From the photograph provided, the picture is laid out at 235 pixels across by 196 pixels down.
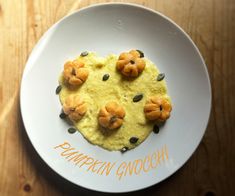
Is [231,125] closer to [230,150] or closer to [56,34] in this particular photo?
[230,150]

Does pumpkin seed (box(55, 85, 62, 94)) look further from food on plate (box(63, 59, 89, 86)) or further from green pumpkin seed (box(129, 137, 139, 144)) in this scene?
green pumpkin seed (box(129, 137, 139, 144))

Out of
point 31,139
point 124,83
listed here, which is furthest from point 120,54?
point 31,139

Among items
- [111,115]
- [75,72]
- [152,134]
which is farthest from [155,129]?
[75,72]

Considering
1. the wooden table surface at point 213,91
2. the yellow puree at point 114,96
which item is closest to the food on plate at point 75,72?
the yellow puree at point 114,96

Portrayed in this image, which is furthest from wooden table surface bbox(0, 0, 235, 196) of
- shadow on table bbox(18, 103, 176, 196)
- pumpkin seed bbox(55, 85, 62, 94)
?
pumpkin seed bbox(55, 85, 62, 94)

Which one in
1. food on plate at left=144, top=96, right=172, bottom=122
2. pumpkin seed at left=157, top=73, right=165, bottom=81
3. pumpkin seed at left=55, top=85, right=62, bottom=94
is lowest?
pumpkin seed at left=55, top=85, right=62, bottom=94

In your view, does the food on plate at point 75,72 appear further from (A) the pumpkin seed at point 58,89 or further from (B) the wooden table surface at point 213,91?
(B) the wooden table surface at point 213,91
